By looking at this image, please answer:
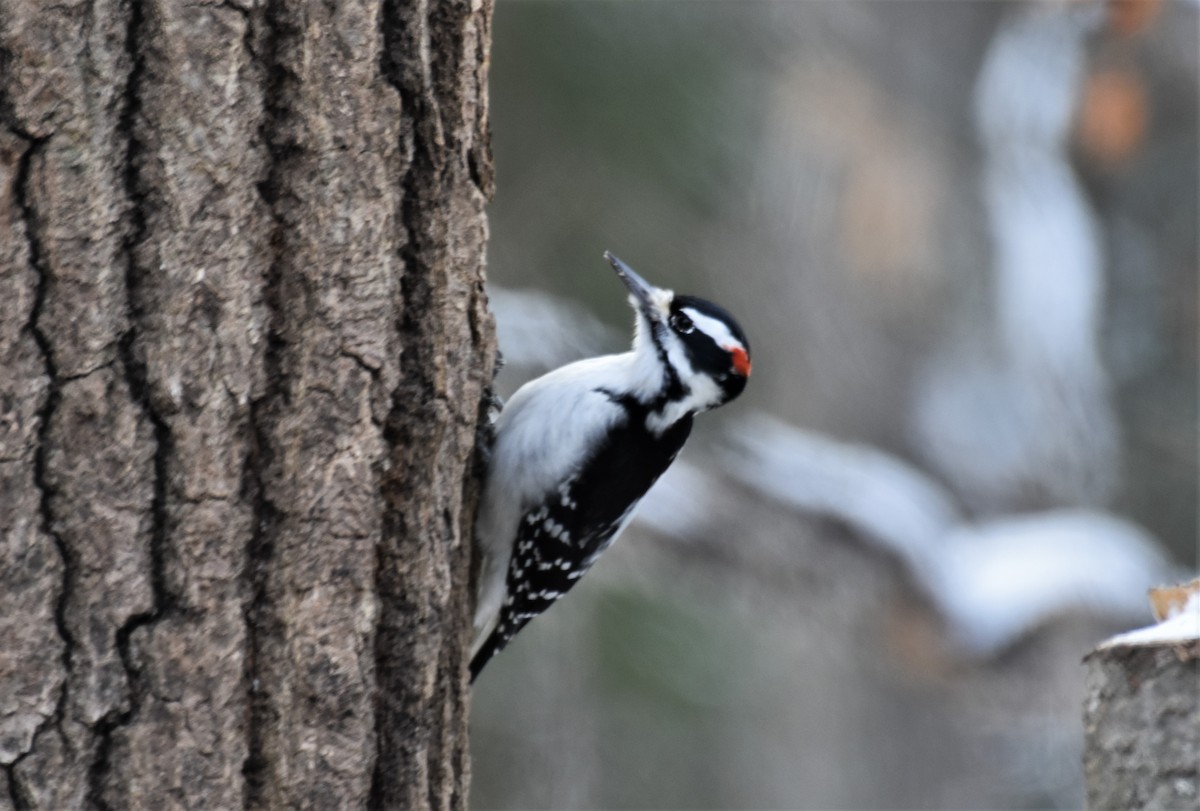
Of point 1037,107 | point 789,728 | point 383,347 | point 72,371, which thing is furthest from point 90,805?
point 789,728

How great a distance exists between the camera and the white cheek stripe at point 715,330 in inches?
134

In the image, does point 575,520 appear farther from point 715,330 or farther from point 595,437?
point 715,330

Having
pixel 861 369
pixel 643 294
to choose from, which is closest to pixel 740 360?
pixel 643 294

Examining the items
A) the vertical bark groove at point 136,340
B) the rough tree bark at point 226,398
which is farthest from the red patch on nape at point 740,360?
the vertical bark groove at point 136,340

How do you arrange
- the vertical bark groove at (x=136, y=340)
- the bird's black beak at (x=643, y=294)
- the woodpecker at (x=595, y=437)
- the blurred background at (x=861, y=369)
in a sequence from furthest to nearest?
the blurred background at (x=861, y=369) < the bird's black beak at (x=643, y=294) < the woodpecker at (x=595, y=437) < the vertical bark groove at (x=136, y=340)

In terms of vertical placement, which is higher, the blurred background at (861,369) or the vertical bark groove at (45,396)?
the blurred background at (861,369)

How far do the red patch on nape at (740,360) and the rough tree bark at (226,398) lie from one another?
1.38m

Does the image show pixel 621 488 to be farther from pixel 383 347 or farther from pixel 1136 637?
pixel 1136 637

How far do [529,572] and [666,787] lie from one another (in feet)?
18.5

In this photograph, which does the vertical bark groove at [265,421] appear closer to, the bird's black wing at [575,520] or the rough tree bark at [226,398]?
the rough tree bark at [226,398]

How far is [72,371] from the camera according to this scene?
175 cm

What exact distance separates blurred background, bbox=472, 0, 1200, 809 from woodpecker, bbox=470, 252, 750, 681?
1657 mm

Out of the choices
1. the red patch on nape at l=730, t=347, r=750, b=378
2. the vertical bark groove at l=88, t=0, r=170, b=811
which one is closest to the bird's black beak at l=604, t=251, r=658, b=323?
the red patch on nape at l=730, t=347, r=750, b=378

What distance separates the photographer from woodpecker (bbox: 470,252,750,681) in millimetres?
3291
